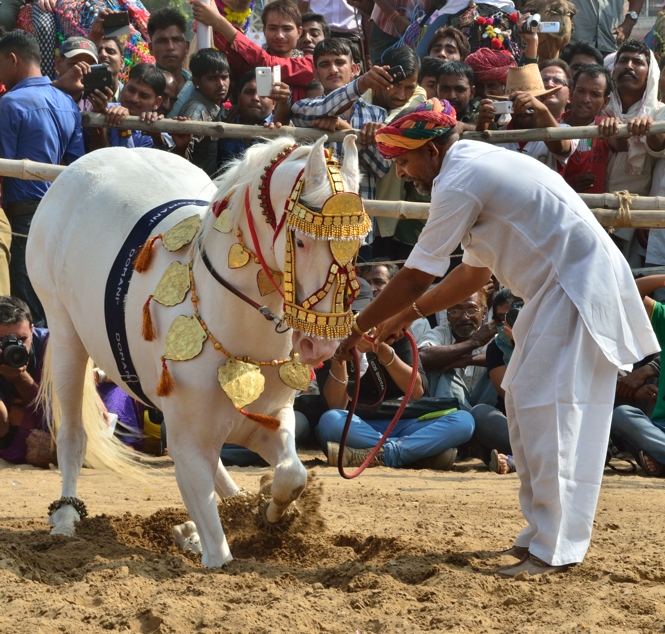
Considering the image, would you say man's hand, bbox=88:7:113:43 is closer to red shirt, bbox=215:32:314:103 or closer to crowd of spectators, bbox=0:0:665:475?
crowd of spectators, bbox=0:0:665:475

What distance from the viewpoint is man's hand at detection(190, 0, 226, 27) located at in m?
9.27

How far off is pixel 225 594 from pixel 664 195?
5590 mm

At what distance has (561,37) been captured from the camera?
9.67m

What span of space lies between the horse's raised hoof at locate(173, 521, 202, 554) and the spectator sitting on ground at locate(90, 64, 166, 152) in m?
4.18

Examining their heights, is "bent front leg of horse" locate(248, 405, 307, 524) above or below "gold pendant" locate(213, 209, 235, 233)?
below

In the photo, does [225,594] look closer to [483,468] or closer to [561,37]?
[483,468]

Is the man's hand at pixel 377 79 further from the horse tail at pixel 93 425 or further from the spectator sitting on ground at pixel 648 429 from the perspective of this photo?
the horse tail at pixel 93 425

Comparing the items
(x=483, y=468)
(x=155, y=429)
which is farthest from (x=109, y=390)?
(x=483, y=468)

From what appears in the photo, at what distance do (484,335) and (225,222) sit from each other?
370 cm

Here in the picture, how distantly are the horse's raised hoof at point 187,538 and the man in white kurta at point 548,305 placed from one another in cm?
134

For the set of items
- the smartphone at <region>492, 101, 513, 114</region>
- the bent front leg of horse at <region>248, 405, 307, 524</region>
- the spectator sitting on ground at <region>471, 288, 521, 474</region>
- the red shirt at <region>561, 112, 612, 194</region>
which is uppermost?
the smartphone at <region>492, 101, 513, 114</region>

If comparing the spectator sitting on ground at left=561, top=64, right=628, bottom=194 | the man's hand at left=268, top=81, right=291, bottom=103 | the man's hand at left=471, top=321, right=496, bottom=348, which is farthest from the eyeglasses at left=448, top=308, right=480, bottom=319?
the man's hand at left=268, top=81, right=291, bottom=103

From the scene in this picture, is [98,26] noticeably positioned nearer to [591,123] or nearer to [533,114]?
[533,114]

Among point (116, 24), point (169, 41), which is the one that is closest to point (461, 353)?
point (169, 41)
